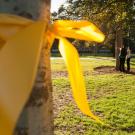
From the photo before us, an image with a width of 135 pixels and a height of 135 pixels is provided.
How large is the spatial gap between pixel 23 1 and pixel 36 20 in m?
0.12

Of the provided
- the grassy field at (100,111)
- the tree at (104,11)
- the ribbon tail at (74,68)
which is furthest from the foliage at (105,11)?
the ribbon tail at (74,68)

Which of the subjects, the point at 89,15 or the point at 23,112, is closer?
the point at 23,112

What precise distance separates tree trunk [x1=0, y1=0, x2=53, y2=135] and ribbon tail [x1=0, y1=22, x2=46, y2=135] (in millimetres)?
137

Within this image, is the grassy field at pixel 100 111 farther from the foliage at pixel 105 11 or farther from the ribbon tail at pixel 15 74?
the ribbon tail at pixel 15 74

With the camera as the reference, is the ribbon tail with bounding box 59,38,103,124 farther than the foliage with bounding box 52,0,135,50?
No

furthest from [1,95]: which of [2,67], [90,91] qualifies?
[90,91]

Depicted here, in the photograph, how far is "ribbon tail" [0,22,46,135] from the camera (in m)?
2.07

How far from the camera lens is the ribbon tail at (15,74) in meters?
2.07

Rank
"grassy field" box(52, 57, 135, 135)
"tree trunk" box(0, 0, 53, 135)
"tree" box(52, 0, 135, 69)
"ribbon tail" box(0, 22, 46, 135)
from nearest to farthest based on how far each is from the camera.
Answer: "ribbon tail" box(0, 22, 46, 135), "tree trunk" box(0, 0, 53, 135), "grassy field" box(52, 57, 135, 135), "tree" box(52, 0, 135, 69)

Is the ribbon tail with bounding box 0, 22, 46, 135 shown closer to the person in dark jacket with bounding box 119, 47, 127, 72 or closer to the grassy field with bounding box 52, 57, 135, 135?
the grassy field with bounding box 52, 57, 135, 135

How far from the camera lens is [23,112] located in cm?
229

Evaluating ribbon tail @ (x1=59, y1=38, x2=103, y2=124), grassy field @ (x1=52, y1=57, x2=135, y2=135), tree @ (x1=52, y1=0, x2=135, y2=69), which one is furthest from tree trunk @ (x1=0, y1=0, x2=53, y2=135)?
tree @ (x1=52, y1=0, x2=135, y2=69)

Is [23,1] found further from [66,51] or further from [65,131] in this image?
[65,131]

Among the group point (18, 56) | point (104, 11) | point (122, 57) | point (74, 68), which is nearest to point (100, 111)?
point (74, 68)
